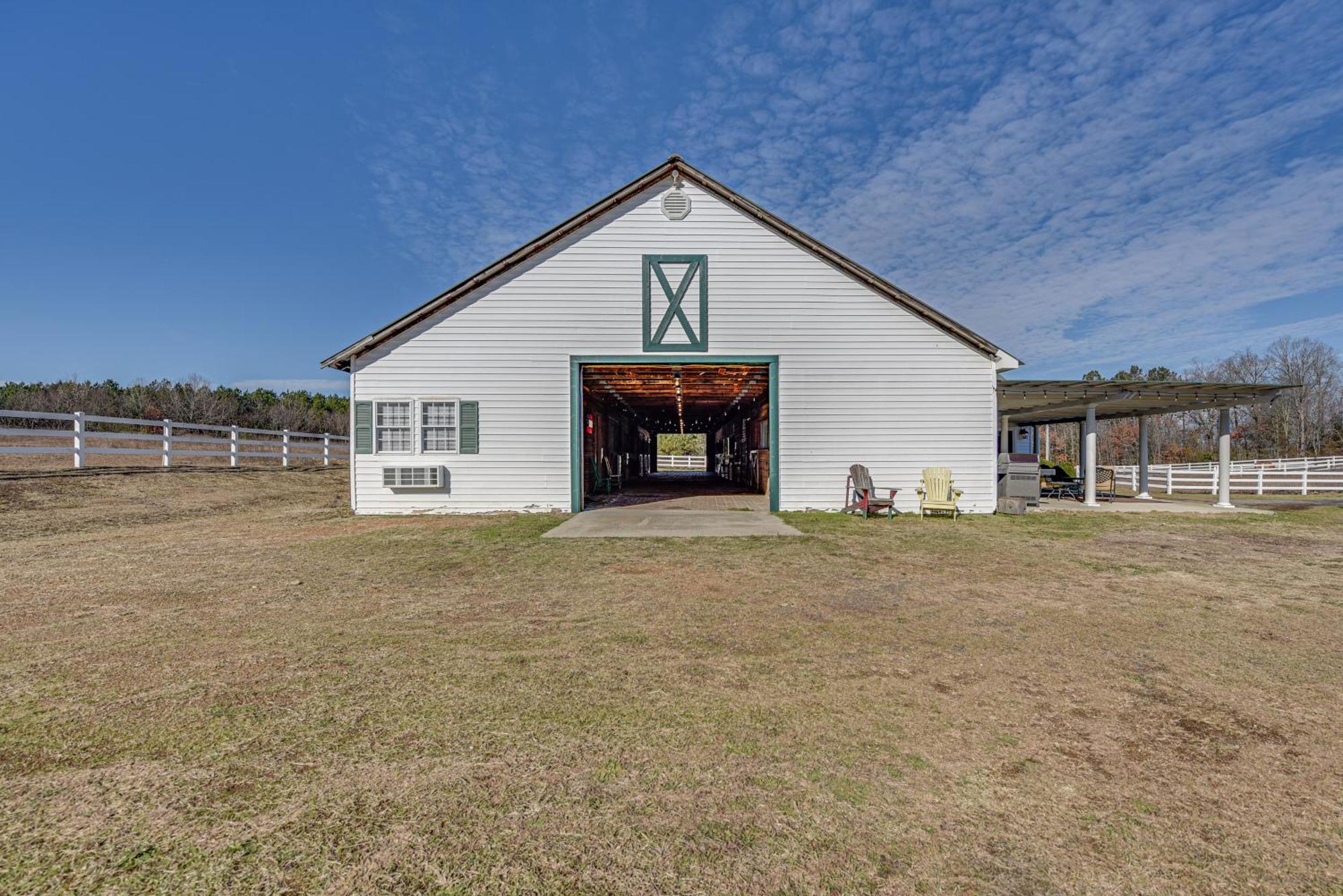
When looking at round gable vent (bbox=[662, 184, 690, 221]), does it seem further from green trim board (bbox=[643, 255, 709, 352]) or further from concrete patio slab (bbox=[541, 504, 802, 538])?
concrete patio slab (bbox=[541, 504, 802, 538])

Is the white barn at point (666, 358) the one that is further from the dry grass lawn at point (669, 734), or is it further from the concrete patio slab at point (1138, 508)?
the dry grass lawn at point (669, 734)

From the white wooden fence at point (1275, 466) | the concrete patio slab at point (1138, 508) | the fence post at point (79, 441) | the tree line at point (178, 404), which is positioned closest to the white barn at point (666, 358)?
the concrete patio slab at point (1138, 508)

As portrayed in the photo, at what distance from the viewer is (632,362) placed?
42.7 ft

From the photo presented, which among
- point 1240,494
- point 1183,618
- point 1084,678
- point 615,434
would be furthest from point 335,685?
point 1240,494

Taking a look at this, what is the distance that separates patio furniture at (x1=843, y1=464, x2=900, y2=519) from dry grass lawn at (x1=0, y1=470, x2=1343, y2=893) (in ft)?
18.1

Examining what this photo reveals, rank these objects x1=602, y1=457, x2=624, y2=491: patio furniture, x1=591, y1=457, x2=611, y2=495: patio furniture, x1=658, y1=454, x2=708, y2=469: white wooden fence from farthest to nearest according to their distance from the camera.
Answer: x1=658, y1=454, x2=708, y2=469: white wooden fence
x1=602, y1=457, x2=624, y2=491: patio furniture
x1=591, y1=457, x2=611, y2=495: patio furniture

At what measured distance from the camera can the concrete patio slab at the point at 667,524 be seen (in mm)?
9617

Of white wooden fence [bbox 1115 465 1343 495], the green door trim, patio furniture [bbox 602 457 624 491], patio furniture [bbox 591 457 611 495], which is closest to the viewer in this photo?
the green door trim

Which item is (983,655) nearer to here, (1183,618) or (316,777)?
(1183,618)

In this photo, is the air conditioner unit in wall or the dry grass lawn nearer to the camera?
the dry grass lawn

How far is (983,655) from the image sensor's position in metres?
4.00

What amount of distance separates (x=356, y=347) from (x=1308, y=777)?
14.1 metres

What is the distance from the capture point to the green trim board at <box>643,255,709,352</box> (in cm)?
1287

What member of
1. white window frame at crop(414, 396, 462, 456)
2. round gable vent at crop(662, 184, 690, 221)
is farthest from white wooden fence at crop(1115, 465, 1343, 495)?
white window frame at crop(414, 396, 462, 456)
